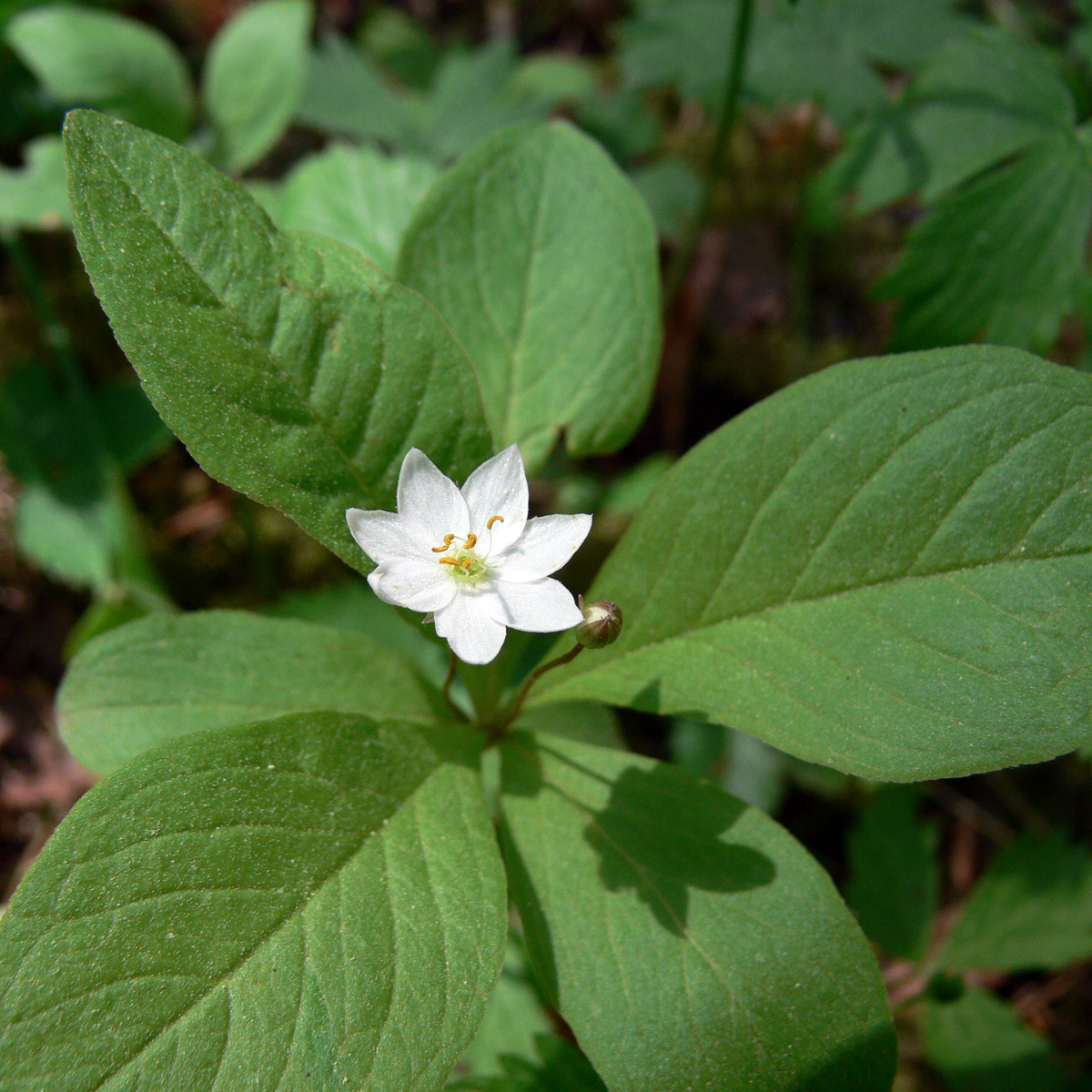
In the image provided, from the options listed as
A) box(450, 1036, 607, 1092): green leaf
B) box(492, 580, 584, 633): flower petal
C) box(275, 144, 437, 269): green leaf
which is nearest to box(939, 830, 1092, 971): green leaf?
box(450, 1036, 607, 1092): green leaf

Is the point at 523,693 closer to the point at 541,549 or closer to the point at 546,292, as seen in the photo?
the point at 541,549

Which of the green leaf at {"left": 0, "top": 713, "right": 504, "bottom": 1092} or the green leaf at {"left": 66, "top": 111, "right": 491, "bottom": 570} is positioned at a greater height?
the green leaf at {"left": 66, "top": 111, "right": 491, "bottom": 570}

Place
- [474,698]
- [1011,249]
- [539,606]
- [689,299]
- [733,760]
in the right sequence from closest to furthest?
1. [539,606]
2. [474,698]
3. [1011,249]
4. [733,760]
5. [689,299]

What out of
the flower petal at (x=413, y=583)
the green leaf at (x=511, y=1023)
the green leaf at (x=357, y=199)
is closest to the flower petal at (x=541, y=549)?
the flower petal at (x=413, y=583)

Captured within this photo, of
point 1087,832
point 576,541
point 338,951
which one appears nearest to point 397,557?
point 576,541

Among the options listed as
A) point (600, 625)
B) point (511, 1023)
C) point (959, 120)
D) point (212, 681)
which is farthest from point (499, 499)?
point (959, 120)

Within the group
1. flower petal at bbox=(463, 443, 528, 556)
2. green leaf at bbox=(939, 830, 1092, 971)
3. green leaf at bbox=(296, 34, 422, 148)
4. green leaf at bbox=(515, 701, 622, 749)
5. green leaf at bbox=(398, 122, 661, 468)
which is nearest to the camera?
flower petal at bbox=(463, 443, 528, 556)

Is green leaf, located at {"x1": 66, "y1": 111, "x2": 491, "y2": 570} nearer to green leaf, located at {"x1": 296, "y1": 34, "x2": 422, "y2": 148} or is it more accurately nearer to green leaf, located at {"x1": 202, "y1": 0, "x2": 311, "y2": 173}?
green leaf, located at {"x1": 202, "y1": 0, "x2": 311, "y2": 173}
